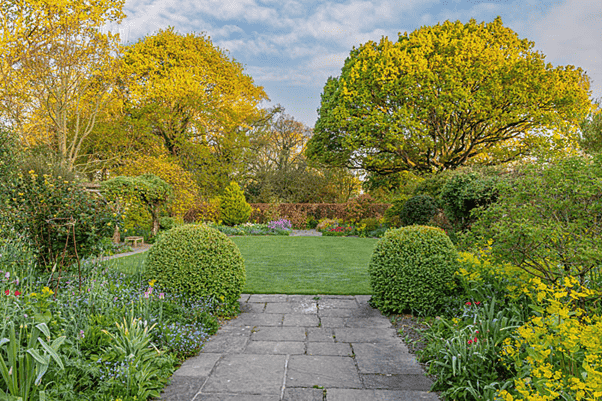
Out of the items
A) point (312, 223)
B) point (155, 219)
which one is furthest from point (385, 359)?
point (312, 223)

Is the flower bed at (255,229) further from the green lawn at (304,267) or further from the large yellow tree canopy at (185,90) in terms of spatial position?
the large yellow tree canopy at (185,90)

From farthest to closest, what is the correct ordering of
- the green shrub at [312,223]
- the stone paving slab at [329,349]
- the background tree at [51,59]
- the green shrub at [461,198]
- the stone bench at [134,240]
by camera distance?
the green shrub at [312,223], the stone bench at [134,240], the green shrub at [461,198], the background tree at [51,59], the stone paving slab at [329,349]

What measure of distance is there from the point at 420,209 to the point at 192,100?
435 inches

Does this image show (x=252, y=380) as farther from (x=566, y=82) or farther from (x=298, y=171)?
(x=298, y=171)

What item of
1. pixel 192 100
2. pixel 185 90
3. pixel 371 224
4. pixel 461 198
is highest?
pixel 185 90

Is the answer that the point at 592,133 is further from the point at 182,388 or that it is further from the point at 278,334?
the point at 182,388

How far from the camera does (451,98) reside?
43.9 ft

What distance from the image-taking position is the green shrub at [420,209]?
456 inches

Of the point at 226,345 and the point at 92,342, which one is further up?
the point at 92,342

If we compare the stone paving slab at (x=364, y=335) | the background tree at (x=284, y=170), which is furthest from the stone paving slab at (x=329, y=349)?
the background tree at (x=284, y=170)

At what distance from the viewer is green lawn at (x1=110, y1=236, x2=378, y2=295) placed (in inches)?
225

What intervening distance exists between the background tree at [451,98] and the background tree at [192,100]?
5.36 metres

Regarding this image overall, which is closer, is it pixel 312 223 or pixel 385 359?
pixel 385 359

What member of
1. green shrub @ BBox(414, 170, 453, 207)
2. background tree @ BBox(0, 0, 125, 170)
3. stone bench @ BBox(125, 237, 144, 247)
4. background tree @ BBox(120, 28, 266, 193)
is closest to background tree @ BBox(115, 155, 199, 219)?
stone bench @ BBox(125, 237, 144, 247)
